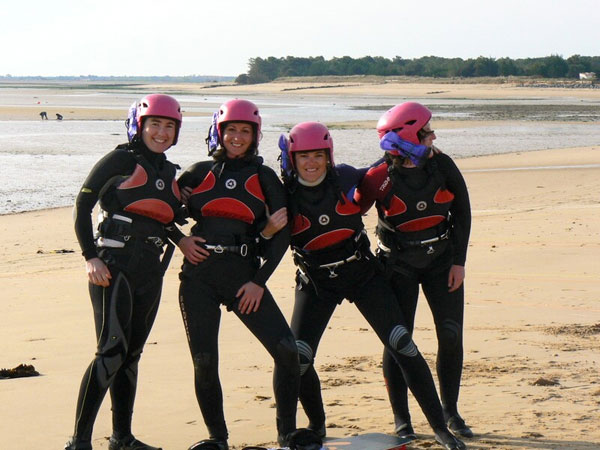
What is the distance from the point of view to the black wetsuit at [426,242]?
18.9 feet

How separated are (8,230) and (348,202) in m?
10.9

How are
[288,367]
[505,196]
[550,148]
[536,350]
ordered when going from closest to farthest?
[288,367] → [536,350] → [505,196] → [550,148]

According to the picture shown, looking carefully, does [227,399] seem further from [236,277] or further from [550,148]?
Answer: [550,148]

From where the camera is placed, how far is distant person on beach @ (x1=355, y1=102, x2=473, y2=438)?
575cm

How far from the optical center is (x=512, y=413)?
6.03 metres

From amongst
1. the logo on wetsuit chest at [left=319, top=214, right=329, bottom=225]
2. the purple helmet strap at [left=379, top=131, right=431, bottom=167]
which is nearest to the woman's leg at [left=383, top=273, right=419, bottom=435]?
the logo on wetsuit chest at [left=319, top=214, right=329, bottom=225]

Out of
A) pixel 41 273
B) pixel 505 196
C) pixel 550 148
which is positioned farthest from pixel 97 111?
pixel 41 273

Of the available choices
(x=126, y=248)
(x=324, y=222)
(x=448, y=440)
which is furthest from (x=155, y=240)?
(x=448, y=440)

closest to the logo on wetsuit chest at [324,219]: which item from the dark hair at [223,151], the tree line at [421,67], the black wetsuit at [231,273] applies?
the black wetsuit at [231,273]

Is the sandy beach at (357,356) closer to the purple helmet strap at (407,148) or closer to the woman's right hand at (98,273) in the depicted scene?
the woman's right hand at (98,273)

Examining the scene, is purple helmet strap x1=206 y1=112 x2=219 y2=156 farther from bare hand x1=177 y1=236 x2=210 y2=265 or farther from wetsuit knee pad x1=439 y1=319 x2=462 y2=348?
wetsuit knee pad x1=439 y1=319 x2=462 y2=348

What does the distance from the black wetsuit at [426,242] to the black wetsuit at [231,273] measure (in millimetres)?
683

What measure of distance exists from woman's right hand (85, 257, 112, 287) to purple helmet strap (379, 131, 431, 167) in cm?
175

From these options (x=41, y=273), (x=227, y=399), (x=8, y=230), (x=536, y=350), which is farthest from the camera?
(x=8, y=230)
